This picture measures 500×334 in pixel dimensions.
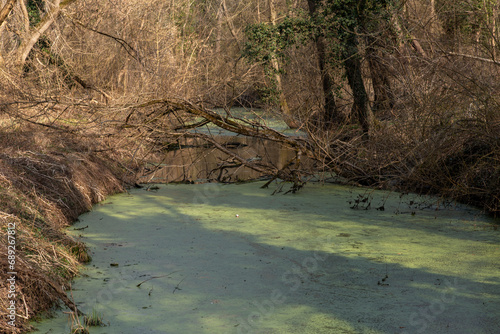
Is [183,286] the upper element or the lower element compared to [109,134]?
lower

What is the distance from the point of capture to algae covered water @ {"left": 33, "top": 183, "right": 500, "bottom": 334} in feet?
12.2

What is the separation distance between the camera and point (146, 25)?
13.2m

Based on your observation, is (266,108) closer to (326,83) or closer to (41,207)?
(326,83)

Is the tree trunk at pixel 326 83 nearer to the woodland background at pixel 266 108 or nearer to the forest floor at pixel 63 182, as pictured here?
the woodland background at pixel 266 108

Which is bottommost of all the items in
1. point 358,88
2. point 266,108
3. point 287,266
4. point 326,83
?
point 287,266

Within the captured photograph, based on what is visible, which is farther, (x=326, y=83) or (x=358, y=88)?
(x=326, y=83)

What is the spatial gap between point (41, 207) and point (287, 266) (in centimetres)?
246

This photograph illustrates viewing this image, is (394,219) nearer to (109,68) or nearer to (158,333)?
(158,333)

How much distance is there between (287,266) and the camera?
4.85 metres

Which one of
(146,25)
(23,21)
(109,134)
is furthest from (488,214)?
(23,21)

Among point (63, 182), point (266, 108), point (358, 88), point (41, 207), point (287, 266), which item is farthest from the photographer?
point (358, 88)

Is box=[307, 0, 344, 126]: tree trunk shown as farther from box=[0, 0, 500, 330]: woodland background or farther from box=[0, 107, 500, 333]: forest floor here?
box=[0, 107, 500, 333]: forest floor

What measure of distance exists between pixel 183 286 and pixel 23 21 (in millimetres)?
10159

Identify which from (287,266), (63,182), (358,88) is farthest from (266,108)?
(287,266)
